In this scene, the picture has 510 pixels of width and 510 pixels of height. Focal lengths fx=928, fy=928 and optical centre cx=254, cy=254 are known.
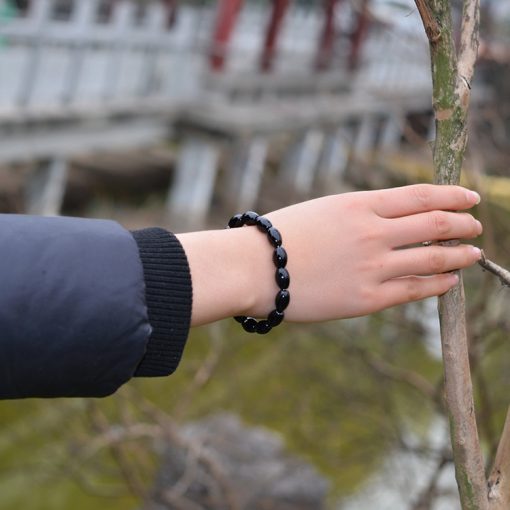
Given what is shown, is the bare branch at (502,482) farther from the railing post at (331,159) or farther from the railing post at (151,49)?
the railing post at (331,159)

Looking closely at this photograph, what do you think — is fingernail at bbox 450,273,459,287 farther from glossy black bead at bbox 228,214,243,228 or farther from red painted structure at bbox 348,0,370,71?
red painted structure at bbox 348,0,370,71

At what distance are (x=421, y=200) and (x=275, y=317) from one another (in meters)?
0.20

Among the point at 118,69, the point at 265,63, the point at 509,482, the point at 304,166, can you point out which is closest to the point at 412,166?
the point at 118,69

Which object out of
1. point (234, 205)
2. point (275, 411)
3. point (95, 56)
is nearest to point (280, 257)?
point (275, 411)

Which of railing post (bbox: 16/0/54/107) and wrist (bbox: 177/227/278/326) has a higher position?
wrist (bbox: 177/227/278/326)

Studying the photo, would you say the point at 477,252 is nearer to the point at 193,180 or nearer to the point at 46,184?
the point at 46,184

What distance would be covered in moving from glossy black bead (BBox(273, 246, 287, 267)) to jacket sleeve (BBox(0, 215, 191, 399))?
0.36 ft

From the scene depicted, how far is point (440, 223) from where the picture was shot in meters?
0.99

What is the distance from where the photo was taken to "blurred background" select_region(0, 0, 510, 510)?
3330 mm

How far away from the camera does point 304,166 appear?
1077 cm

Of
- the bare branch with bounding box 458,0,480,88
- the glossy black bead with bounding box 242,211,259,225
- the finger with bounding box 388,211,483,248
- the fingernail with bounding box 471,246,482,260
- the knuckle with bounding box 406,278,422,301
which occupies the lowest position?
the knuckle with bounding box 406,278,422,301

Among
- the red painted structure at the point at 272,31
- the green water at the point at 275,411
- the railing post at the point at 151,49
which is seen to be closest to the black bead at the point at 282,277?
the green water at the point at 275,411

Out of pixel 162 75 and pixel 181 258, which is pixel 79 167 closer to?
pixel 162 75

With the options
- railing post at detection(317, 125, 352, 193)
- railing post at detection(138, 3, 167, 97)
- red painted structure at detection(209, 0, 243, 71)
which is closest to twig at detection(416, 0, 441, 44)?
railing post at detection(138, 3, 167, 97)
